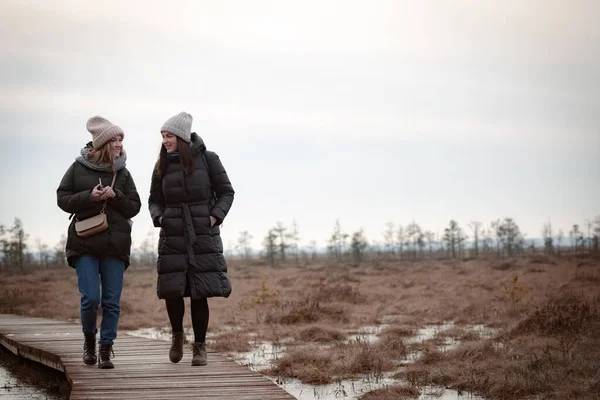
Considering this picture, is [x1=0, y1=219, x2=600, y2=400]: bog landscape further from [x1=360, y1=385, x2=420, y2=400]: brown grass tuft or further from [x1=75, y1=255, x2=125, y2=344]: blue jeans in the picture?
[x1=75, y1=255, x2=125, y2=344]: blue jeans

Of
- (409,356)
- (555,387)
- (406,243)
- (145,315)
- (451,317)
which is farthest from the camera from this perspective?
(406,243)

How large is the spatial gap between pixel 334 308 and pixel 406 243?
271ft

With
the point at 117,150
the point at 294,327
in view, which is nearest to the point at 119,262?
the point at 117,150

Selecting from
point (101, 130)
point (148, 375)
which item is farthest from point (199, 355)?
point (101, 130)

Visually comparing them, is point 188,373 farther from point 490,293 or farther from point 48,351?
point 490,293

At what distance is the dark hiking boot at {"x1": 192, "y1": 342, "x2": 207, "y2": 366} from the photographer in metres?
6.21

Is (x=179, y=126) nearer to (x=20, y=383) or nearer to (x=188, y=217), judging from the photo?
(x=188, y=217)

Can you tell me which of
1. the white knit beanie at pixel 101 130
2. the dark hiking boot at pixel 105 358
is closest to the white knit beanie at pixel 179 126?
the white knit beanie at pixel 101 130

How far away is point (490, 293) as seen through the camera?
1980 cm

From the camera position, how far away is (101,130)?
238 inches

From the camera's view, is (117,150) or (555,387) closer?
(117,150)

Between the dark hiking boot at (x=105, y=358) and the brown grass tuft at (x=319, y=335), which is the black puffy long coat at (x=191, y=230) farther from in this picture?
the brown grass tuft at (x=319, y=335)

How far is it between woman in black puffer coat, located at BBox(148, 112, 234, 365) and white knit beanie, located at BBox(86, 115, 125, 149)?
439mm

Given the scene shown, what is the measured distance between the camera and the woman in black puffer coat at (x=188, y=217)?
586 cm
